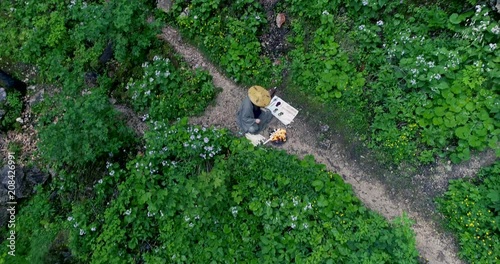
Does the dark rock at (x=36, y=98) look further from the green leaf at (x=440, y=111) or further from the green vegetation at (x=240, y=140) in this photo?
the green leaf at (x=440, y=111)

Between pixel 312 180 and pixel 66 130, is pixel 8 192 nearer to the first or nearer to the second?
pixel 66 130

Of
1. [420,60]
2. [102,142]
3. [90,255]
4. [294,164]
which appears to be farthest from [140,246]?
[420,60]

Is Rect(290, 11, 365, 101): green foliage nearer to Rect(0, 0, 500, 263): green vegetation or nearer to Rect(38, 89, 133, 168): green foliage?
Rect(0, 0, 500, 263): green vegetation

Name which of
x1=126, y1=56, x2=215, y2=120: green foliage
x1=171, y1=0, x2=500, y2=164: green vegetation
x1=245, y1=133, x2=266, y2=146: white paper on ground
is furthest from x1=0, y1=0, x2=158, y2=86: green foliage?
x1=245, y1=133, x2=266, y2=146: white paper on ground

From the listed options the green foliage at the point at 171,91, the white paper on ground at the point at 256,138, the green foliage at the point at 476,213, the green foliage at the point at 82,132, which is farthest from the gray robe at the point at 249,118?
the green foliage at the point at 476,213

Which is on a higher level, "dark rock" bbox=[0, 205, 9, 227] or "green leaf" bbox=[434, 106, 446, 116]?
"green leaf" bbox=[434, 106, 446, 116]

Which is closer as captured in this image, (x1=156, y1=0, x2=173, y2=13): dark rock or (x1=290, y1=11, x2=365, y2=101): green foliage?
(x1=290, y1=11, x2=365, y2=101): green foliage
